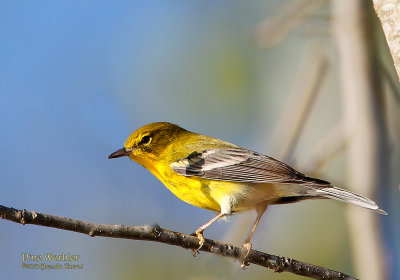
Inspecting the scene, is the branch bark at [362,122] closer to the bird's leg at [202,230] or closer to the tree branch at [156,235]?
the tree branch at [156,235]

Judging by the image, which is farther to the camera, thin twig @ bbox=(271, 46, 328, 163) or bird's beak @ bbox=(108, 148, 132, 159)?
bird's beak @ bbox=(108, 148, 132, 159)

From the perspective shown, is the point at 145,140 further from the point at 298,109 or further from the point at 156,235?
the point at 156,235

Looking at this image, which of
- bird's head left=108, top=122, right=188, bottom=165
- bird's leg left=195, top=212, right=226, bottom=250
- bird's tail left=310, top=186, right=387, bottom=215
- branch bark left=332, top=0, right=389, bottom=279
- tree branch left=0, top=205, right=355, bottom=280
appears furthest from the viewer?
bird's head left=108, top=122, right=188, bottom=165

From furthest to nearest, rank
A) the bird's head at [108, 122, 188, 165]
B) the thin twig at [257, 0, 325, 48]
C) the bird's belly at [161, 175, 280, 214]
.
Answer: the bird's head at [108, 122, 188, 165] < the thin twig at [257, 0, 325, 48] < the bird's belly at [161, 175, 280, 214]

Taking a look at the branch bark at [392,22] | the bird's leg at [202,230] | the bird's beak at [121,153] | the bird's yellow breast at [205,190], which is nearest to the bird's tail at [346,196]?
the bird's yellow breast at [205,190]

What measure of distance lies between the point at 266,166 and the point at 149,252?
2330 mm

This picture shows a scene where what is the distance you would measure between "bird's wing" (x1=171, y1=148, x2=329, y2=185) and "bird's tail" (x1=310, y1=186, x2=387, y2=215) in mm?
99

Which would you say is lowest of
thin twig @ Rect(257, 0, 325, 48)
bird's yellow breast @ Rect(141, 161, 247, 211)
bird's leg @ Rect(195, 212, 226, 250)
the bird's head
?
bird's leg @ Rect(195, 212, 226, 250)

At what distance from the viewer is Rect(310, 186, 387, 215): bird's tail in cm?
418

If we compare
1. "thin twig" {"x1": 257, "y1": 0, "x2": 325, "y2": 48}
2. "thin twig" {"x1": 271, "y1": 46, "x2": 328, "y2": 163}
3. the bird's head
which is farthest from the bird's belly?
"thin twig" {"x1": 257, "y1": 0, "x2": 325, "y2": 48}

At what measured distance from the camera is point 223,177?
17.5 feet

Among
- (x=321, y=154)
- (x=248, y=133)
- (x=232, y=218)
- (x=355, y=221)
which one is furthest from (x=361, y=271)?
(x=248, y=133)

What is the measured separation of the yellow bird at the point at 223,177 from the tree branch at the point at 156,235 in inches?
11.6

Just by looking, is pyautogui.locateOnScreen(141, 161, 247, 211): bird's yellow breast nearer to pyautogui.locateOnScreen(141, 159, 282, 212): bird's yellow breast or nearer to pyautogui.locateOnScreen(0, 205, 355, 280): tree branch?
pyautogui.locateOnScreen(141, 159, 282, 212): bird's yellow breast
